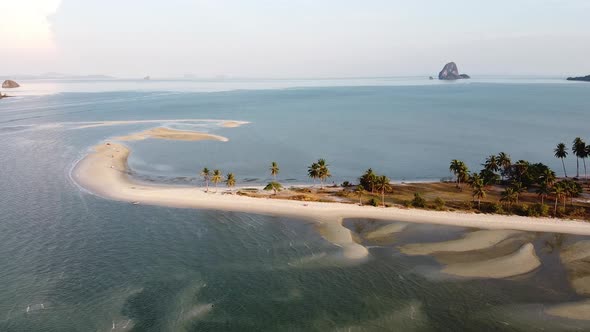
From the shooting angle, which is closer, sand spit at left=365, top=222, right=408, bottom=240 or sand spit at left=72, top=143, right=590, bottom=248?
sand spit at left=365, top=222, right=408, bottom=240

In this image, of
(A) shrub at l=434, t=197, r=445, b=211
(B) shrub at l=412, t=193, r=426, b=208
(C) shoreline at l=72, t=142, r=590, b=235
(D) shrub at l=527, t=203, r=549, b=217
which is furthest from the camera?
(B) shrub at l=412, t=193, r=426, b=208

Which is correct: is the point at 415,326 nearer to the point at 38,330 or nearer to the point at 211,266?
the point at 211,266

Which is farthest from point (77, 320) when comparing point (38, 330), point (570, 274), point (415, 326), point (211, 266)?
point (570, 274)

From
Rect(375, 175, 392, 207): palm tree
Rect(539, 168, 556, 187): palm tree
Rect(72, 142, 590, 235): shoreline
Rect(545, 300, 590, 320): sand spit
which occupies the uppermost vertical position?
Rect(539, 168, 556, 187): palm tree

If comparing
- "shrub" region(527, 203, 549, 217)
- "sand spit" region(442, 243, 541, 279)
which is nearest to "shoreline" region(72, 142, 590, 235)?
"shrub" region(527, 203, 549, 217)

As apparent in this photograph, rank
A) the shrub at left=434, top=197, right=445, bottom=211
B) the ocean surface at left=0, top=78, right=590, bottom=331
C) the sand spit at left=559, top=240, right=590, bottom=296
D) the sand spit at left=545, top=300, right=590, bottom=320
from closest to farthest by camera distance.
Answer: the ocean surface at left=0, top=78, right=590, bottom=331
the sand spit at left=545, top=300, right=590, bottom=320
the sand spit at left=559, top=240, right=590, bottom=296
the shrub at left=434, top=197, right=445, bottom=211

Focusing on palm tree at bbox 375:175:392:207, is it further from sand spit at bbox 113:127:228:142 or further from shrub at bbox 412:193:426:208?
sand spit at bbox 113:127:228:142

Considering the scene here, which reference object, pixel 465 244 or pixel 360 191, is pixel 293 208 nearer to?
pixel 360 191

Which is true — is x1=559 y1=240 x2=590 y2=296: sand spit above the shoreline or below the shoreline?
below

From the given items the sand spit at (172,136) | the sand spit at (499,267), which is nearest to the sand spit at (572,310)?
A: the sand spit at (499,267)
